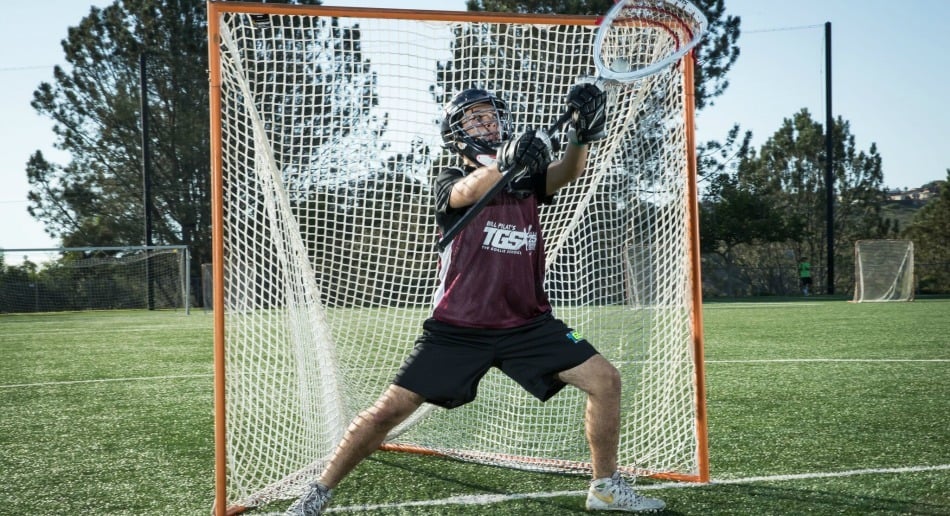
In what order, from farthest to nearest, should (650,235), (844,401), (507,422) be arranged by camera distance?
(844,401)
(507,422)
(650,235)

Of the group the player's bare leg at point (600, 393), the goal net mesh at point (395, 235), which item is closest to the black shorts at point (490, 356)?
the player's bare leg at point (600, 393)

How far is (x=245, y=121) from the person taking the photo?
10.3 feet

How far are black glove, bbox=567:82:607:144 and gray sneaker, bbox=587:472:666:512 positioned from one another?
1195mm

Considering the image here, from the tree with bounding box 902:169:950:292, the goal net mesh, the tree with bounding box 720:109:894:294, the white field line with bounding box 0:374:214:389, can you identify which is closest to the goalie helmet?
the goal net mesh

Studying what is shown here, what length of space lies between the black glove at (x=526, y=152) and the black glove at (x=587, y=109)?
0.55 ft

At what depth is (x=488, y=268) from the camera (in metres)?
2.73

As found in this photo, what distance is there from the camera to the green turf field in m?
2.92

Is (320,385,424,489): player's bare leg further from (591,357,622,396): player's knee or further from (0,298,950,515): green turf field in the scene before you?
(591,357,622,396): player's knee

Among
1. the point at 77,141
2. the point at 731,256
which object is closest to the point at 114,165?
the point at 77,141

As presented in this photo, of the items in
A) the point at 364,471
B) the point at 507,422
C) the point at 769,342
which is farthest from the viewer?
the point at 769,342

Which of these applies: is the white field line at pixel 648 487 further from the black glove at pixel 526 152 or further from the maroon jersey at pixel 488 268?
the black glove at pixel 526 152

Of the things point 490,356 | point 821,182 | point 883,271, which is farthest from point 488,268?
point 821,182

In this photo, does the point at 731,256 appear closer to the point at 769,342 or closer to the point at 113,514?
the point at 769,342

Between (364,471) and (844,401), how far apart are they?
2988 mm
